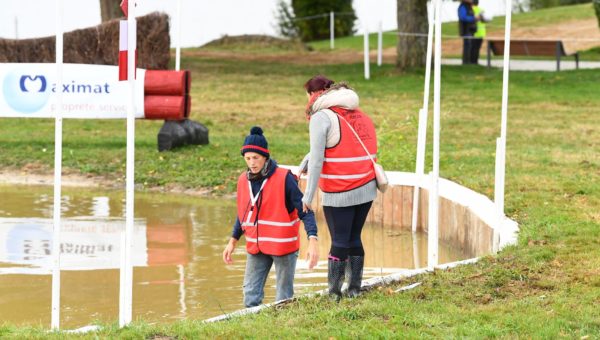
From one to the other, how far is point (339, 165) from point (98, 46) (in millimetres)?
12884

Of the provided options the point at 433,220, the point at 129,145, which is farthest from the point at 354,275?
the point at 129,145

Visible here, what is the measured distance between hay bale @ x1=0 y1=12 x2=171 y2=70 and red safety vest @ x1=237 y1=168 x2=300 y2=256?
11.8 m

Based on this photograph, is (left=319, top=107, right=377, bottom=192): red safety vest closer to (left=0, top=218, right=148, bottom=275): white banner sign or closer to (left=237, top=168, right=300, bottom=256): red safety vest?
(left=237, top=168, right=300, bottom=256): red safety vest

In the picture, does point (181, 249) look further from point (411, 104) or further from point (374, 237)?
point (411, 104)

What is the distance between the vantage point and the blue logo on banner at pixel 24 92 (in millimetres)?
18250

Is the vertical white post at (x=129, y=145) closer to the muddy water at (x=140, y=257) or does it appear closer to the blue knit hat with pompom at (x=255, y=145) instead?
the blue knit hat with pompom at (x=255, y=145)

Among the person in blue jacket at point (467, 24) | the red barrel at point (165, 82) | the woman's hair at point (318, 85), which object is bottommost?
the woman's hair at point (318, 85)

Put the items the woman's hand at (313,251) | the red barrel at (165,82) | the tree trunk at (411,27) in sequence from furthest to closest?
1. the tree trunk at (411,27)
2. the red barrel at (165,82)
3. the woman's hand at (313,251)

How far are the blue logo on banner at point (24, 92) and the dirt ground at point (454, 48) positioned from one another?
53.8ft

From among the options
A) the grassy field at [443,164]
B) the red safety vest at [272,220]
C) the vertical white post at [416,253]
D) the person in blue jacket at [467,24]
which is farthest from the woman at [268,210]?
the person in blue jacket at [467,24]

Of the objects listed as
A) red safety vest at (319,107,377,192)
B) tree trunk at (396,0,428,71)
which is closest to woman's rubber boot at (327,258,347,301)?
red safety vest at (319,107,377,192)

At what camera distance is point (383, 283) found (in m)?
9.01

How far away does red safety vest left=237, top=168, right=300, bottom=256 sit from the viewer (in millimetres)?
8469

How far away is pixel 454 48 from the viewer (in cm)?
3778
